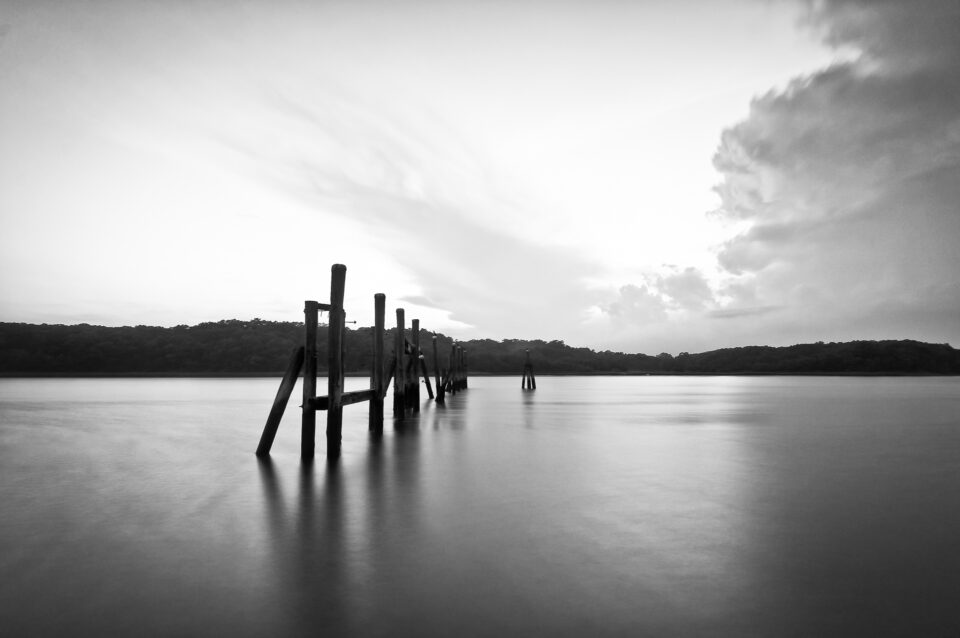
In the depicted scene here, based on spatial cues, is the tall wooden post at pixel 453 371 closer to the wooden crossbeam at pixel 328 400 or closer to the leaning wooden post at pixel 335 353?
the wooden crossbeam at pixel 328 400

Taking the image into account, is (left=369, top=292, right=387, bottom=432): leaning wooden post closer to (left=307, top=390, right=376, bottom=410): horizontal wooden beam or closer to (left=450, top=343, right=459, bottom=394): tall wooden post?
(left=307, top=390, right=376, bottom=410): horizontal wooden beam

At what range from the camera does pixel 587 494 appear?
26.6 ft

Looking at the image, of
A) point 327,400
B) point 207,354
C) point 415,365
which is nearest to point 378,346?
point 327,400

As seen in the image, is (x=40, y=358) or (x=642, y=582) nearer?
(x=642, y=582)

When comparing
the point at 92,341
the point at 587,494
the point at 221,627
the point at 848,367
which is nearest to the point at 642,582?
the point at 221,627

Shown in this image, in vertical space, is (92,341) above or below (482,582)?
above

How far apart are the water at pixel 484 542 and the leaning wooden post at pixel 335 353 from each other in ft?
2.67

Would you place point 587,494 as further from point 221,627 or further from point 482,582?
point 221,627

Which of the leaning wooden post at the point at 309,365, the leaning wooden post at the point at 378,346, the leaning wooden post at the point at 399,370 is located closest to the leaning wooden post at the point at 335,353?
the leaning wooden post at the point at 309,365

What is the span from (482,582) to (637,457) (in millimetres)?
7935

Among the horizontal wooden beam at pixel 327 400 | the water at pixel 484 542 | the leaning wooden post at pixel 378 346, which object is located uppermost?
the leaning wooden post at pixel 378 346

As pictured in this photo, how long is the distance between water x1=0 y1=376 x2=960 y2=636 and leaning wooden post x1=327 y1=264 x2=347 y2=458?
0.81 meters

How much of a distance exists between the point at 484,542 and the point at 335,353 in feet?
19.4

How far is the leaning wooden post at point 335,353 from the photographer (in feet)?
35.0
